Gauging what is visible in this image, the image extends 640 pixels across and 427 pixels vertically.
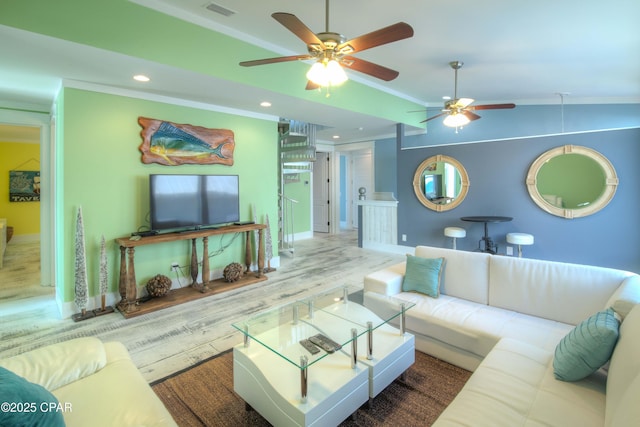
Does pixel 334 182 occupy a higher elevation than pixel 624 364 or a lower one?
higher

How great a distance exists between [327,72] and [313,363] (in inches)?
75.0

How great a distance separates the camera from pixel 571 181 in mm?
4551

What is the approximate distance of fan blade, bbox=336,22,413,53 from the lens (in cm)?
189

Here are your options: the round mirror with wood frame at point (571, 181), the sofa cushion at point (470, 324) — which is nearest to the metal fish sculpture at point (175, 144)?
the sofa cushion at point (470, 324)

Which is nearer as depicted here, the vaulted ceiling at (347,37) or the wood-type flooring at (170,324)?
the vaulted ceiling at (347,37)

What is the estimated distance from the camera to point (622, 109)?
495 centimetres

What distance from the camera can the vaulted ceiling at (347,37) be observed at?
2553 mm

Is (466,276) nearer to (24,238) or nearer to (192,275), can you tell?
(192,275)

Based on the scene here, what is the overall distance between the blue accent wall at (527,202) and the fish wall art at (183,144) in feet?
11.1

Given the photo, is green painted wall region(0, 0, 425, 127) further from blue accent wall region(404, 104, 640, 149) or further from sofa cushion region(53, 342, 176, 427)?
blue accent wall region(404, 104, 640, 149)

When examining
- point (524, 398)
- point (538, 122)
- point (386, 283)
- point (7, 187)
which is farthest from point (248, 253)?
point (7, 187)

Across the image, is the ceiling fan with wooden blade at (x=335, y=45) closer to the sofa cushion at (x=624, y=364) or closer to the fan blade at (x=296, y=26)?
the fan blade at (x=296, y=26)

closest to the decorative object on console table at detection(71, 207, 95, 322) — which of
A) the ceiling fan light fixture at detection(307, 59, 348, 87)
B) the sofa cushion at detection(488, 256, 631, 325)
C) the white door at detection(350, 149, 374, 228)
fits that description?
the ceiling fan light fixture at detection(307, 59, 348, 87)

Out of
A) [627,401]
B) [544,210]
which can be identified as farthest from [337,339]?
[544,210]
